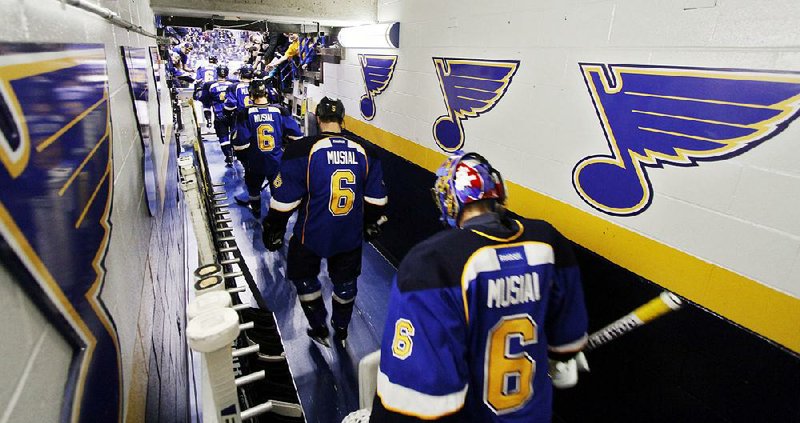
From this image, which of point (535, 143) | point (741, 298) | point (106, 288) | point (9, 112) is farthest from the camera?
point (535, 143)

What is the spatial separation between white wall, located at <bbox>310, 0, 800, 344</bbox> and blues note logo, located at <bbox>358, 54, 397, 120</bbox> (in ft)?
2.80

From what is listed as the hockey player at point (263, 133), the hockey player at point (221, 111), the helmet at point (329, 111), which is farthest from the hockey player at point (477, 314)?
the hockey player at point (221, 111)

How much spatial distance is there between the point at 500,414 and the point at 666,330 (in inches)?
39.6

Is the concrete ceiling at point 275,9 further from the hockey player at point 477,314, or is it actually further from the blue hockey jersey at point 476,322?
the blue hockey jersey at point 476,322

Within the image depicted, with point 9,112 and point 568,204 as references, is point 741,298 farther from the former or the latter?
point 9,112

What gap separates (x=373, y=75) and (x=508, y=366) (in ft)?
12.5

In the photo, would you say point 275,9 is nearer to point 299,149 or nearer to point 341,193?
point 299,149

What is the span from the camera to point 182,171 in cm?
196

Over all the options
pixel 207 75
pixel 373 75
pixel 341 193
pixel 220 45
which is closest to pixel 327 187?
pixel 341 193

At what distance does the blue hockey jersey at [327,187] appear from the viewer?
108 inches

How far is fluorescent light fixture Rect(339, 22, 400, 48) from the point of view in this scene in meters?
3.77

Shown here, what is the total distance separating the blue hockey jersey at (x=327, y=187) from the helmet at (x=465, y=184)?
1276 millimetres

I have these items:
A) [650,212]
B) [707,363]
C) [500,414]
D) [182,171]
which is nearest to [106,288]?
[182,171]

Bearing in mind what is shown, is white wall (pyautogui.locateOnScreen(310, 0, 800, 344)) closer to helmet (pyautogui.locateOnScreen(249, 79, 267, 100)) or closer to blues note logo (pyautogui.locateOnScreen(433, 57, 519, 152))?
blues note logo (pyautogui.locateOnScreen(433, 57, 519, 152))
